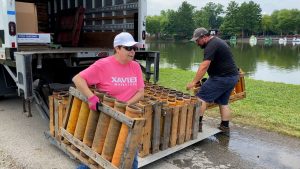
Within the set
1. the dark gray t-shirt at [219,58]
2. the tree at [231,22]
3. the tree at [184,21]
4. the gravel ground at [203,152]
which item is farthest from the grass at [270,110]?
the tree at [184,21]

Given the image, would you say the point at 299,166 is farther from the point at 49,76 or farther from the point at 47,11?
the point at 47,11

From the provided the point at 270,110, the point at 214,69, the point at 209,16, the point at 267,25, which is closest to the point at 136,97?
the point at 214,69

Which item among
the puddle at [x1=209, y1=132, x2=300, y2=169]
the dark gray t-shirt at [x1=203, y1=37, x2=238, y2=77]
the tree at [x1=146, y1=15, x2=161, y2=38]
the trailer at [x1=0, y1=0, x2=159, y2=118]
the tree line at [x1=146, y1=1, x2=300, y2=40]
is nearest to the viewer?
the puddle at [x1=209, y1=132, x2=300, y2=169]

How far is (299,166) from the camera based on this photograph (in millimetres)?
4383

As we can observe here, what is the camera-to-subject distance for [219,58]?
5273 mm

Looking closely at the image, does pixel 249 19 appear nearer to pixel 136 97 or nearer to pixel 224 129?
pixel 224 129

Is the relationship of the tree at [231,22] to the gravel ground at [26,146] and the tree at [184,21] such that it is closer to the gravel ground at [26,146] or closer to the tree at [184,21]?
the tree at [184,21]

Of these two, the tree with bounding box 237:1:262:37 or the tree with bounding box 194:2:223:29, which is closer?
the tree with bounding box 237:1:262:37

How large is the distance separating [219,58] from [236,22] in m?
127

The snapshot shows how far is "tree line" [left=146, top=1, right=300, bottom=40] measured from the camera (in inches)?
4877

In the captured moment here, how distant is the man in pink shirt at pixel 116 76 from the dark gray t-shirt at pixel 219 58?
6.86 ft

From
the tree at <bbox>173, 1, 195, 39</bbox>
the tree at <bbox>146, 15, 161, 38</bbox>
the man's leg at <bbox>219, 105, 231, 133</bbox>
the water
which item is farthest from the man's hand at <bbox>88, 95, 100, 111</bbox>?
the tree at <bbox>146, 15, 161, 38</bbox>

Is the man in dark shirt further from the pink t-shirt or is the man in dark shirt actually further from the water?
the water

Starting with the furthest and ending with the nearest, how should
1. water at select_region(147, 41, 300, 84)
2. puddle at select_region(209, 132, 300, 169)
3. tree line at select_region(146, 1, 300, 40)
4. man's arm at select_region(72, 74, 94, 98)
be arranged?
tree line at select_region(146, 1, 300, 40) < water at select_region(147, 41, 300, 84) < puddle at select_region(209, 132, 300, 169) < man's arm at select_region(72, 74, 94, 98)
